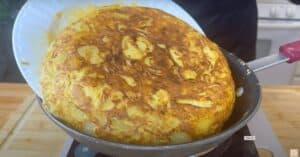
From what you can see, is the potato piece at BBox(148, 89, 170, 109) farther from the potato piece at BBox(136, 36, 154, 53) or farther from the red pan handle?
the red pan handle

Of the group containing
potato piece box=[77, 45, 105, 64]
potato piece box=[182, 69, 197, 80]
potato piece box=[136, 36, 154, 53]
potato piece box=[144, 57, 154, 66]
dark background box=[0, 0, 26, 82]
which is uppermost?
potato piece box=[136, 36, 154, 53]

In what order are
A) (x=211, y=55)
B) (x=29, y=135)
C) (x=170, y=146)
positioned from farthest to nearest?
(x=29, y=135) < (x=211, y=55) < (x=170, y=146)

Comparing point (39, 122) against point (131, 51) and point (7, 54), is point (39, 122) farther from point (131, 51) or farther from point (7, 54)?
point (7, 54)

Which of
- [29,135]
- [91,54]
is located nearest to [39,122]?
[29,135]

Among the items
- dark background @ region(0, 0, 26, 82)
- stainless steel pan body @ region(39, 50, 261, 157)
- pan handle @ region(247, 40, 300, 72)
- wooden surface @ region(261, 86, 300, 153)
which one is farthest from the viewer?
dark background @ region(0, 0, 26, 82)

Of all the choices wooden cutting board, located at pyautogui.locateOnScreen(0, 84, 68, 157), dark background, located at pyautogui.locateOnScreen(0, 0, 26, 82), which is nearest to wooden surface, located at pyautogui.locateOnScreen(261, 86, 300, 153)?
wooden cutting board, located at pyautogui.locateOnScreen(0, 84, 68, 157)
